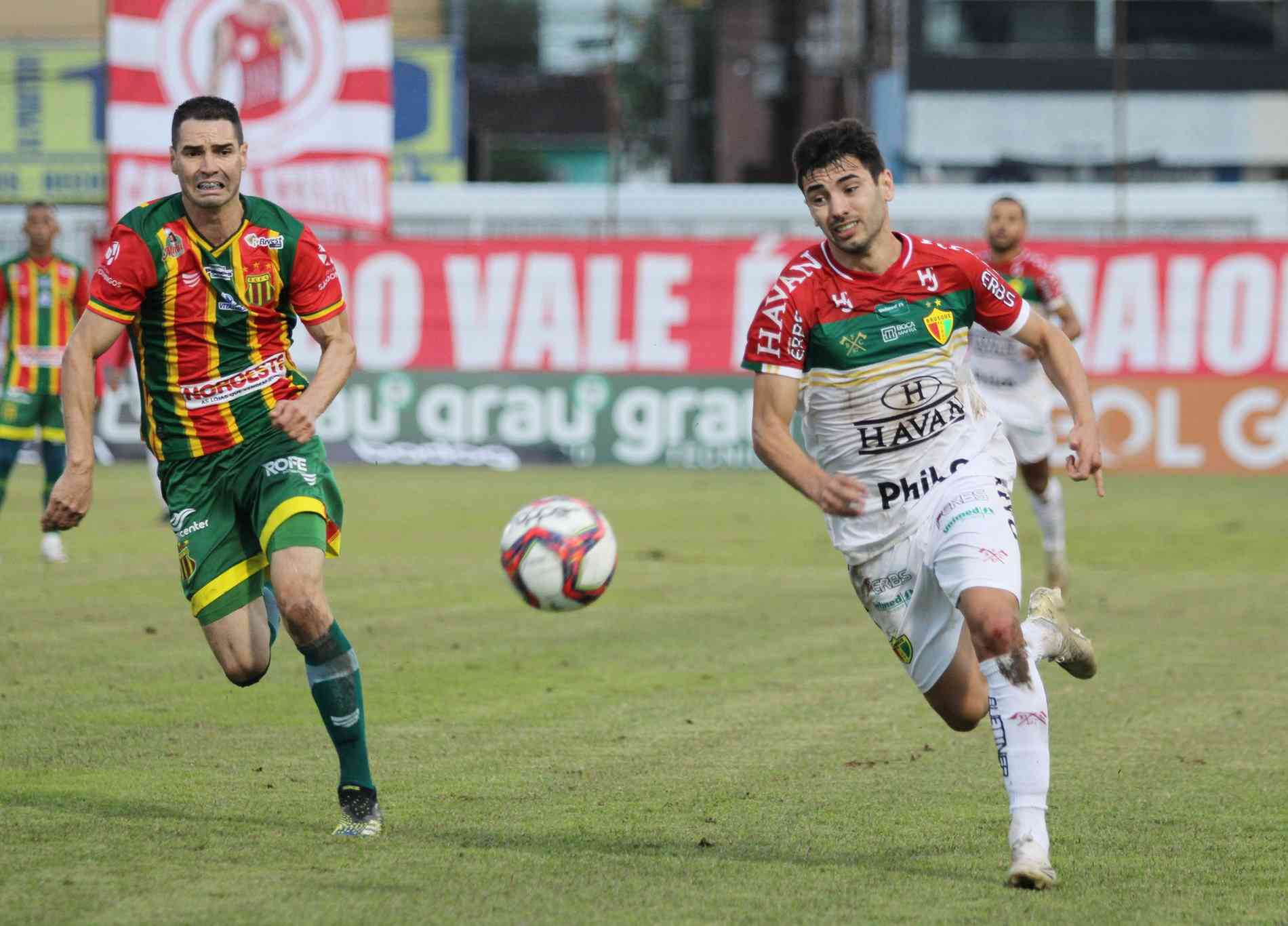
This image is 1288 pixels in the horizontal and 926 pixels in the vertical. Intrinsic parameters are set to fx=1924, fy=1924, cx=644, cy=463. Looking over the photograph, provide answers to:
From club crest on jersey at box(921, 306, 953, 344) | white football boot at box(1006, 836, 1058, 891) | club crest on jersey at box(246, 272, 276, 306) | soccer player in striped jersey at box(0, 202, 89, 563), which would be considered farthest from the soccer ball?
soccer player in striped jersey at box(0, 202, 89, 563)

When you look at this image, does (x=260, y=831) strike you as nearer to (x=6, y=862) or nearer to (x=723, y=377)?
(x=6, y=862)

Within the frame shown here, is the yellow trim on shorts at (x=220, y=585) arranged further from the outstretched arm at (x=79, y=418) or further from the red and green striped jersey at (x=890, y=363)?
the red and green striped jersey at (x=890, y=363)

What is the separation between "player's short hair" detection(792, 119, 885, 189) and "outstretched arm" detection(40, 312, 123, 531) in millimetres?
2287

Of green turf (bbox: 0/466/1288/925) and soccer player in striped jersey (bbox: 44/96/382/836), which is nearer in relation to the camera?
green turf (bbox: 0/466/1288/925)

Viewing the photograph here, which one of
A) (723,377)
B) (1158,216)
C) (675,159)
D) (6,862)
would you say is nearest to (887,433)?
(6,862)

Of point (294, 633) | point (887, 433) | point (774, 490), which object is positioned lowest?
point (774, 490)

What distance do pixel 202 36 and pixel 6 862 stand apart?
763 inches

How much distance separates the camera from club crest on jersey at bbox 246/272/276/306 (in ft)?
21.5

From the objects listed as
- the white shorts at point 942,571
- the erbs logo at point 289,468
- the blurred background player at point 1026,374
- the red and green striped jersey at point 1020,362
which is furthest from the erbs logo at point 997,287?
the red and green striped jersey at point 1020,362

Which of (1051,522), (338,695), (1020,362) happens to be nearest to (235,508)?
(338,695)

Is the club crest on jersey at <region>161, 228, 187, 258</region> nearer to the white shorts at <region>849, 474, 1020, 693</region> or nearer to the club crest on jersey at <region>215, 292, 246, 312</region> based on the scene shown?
the club crest on jersey at <region>215, 292, 246, 312</region>

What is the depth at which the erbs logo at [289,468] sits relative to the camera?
6.43 m

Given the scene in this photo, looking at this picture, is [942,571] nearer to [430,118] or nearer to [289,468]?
[289,468]

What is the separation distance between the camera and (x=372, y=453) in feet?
77.8
